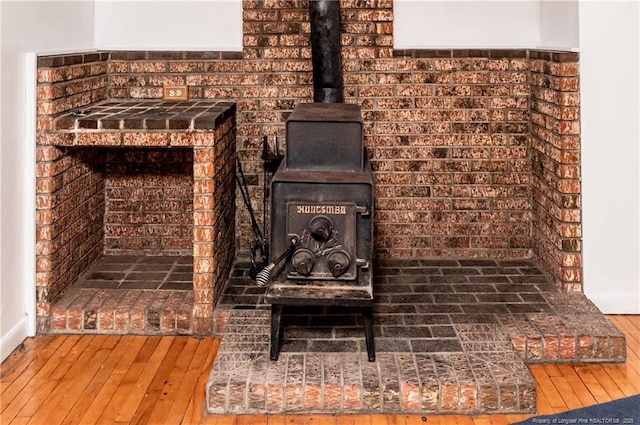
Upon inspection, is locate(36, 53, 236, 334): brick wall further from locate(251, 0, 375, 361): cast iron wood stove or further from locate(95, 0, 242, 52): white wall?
locate(251, 0, 375, 361): cast iron wood stove

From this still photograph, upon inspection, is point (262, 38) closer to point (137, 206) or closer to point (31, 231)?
point (137, 206)

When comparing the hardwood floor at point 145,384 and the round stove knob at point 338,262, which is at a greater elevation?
the round stove knob at point 338,262

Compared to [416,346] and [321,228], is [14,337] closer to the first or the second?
[321,228]

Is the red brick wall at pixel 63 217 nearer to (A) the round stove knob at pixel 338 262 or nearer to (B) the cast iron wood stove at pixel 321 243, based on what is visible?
(B) the cast iron wood stove at pixel 321 243

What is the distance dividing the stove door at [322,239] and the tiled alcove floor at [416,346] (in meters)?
0.37

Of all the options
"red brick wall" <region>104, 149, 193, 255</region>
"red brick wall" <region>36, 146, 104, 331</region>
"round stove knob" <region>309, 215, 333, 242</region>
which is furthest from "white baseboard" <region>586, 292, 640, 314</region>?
"red brick wall" <region>36, 146, 104, 331</region>

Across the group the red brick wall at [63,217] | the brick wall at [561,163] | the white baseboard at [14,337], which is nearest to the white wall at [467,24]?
the brick wall at [561,163]

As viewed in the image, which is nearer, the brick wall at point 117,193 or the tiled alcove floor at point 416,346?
the tiled alcove floor at point 416,346

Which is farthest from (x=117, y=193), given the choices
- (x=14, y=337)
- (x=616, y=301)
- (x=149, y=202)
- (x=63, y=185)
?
(x=616, y=301)

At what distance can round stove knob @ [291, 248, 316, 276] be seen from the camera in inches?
111

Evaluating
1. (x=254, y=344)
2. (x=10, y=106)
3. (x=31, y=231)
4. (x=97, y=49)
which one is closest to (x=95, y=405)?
(x=254, y=344)

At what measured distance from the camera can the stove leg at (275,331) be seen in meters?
2.91

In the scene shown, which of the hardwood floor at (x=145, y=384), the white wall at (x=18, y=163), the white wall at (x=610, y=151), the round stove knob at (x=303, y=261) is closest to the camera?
the hardwood floor at (x=145, y=384)

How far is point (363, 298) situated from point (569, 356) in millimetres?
1066
